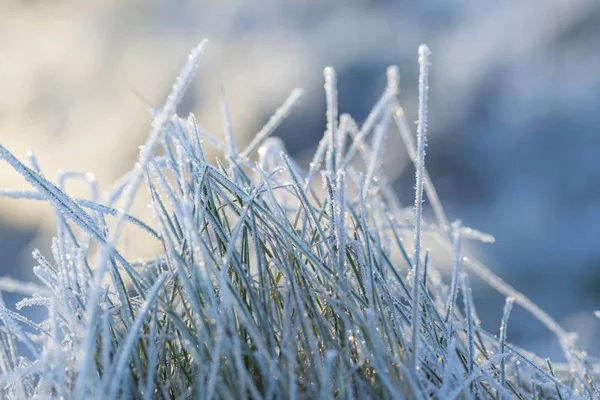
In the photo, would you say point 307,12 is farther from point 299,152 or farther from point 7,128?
point 7,128

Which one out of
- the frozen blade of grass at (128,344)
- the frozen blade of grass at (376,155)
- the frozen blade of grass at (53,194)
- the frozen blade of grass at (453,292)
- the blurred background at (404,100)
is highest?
the blurred background at (404,100)

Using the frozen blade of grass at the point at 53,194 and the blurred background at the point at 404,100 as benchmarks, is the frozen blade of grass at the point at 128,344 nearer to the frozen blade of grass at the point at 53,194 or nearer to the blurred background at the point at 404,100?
the frozen blade of grass at the point at 53,194

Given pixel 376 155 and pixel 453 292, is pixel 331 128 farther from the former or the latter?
pixel 453 292

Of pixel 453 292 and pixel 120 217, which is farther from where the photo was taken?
pixel 453 292

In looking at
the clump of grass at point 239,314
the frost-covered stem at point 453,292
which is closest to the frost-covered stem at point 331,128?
the clump of grass at point 239,314

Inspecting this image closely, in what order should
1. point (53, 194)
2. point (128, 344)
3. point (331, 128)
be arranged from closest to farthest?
point (128, 344) → point (53, 194) → point (331, 128)

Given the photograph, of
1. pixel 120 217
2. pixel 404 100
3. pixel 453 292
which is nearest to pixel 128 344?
pixel 120 217

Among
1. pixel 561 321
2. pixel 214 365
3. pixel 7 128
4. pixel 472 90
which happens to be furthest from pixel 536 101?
pixel 214 365

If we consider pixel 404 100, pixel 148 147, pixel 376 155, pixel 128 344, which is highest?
pixel 404 100
